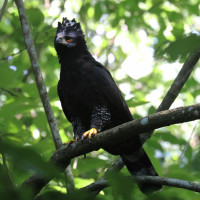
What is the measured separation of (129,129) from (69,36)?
9.35 ft

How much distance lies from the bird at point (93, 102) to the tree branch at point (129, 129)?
0.89 meters

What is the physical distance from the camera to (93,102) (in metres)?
4.69

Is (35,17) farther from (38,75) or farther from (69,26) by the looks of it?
(38,75)

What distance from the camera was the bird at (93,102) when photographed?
15.2 ft

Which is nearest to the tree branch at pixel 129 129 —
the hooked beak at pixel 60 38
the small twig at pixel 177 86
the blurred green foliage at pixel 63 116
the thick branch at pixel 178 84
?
the blurred green foliage at pixel 63 116

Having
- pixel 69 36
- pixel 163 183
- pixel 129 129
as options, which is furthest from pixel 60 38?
pixel 163 183

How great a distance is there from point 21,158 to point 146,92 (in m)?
8.03

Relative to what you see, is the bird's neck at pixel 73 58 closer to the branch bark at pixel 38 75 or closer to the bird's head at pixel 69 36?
the bird's head at pixel 69 36

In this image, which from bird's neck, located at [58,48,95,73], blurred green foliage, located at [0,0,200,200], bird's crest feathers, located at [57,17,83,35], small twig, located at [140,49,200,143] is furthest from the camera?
bird's crest feathers, located at [57,17,83,35]

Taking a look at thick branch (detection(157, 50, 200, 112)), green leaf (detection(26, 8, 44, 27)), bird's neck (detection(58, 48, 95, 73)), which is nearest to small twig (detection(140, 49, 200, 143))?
thick branch (detection(157, 50, 200, 112))

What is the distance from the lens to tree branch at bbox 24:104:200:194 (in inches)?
109

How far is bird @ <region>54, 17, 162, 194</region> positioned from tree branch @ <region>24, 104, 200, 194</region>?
891mm

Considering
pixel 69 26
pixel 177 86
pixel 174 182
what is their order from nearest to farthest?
pixel 174 182 → pixel 177 86 → pixel 69 26

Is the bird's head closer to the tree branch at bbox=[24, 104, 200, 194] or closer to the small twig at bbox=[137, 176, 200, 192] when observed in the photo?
the tree branch at bbox=[24, 104, 200, 194]
